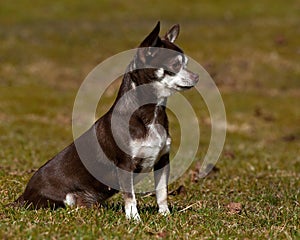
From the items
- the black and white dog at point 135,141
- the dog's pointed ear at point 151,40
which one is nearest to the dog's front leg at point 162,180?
the black and white dog at point 135,141

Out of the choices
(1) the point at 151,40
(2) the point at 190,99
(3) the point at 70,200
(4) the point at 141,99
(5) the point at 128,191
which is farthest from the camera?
(2) the point at 190,99

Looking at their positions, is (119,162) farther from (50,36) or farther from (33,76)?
(50,36)

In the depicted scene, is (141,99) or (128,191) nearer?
(128,191)

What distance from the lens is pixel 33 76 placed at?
36625mm

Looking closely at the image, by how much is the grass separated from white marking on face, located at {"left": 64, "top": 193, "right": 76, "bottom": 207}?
55 cm

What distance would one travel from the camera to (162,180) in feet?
28.9

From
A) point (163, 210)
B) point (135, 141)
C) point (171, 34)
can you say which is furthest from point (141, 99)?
point (163, 210)

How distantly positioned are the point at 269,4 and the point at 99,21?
17.9 m

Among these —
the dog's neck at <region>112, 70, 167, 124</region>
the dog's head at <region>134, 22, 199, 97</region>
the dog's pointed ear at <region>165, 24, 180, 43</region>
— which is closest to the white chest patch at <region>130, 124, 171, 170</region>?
the dog's neck at <region>112, 70, 167, 124</region>

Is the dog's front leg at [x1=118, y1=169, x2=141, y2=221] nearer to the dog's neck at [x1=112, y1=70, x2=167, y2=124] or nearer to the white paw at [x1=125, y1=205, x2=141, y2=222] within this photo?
the white paw at [x1=125, y1=205, x2=141, y2=222]

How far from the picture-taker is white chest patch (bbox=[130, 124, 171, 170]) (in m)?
8.36

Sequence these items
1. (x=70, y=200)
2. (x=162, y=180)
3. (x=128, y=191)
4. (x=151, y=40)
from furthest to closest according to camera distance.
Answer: (x=70, y=200) → (x=162, y=180) → (x=128, y=191) → (x=151, y=40)

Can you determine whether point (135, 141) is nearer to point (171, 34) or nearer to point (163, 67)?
point (163, 67)

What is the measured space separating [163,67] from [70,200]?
2.45 m
